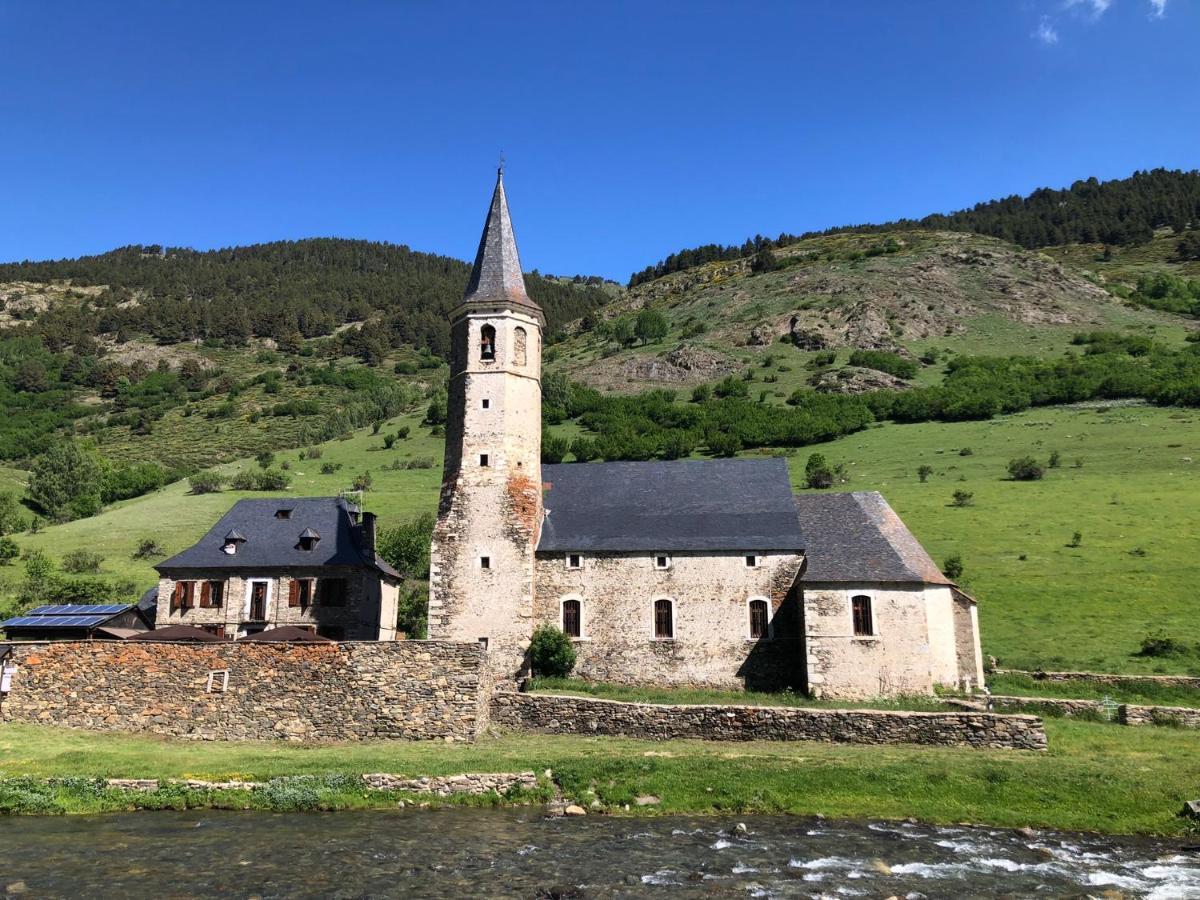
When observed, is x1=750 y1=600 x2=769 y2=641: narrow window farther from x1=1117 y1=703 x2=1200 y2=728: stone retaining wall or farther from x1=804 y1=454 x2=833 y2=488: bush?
x1=804 y1=454 x2=833 y2=488: bush

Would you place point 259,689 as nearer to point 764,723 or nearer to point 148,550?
point 764,723

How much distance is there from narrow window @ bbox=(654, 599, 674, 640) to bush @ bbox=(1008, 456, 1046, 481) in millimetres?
45699

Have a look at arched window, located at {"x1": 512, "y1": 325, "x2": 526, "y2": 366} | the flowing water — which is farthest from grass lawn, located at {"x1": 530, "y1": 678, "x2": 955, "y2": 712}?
arched window, located at {"x1": 512, "y1": 325, "x2": 526, "y2": 366}

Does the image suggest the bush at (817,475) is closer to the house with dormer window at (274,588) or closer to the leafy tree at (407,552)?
the leafy tree at (407,552)

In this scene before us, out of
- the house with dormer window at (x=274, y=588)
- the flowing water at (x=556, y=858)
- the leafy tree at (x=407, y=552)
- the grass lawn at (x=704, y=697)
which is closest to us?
the flowing water at (x=556, y=858)

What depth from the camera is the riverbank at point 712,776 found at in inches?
649

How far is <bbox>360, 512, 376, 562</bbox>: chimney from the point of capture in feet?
134

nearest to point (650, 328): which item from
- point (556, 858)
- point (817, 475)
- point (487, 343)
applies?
point (817, 475)

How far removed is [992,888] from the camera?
484 inches

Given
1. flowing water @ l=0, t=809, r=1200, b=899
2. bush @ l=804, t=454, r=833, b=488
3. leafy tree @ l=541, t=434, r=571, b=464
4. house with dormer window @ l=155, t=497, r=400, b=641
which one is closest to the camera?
flowing water @ l=0, t=809, r=1200, b=899

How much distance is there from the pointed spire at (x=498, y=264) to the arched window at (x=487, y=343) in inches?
54.0

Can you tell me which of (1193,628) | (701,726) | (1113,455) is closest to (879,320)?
(1113,455)

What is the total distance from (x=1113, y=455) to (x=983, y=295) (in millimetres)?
77305

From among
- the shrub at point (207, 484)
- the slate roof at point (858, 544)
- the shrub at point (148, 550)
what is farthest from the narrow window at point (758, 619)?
the shrub at point (207, 484)
